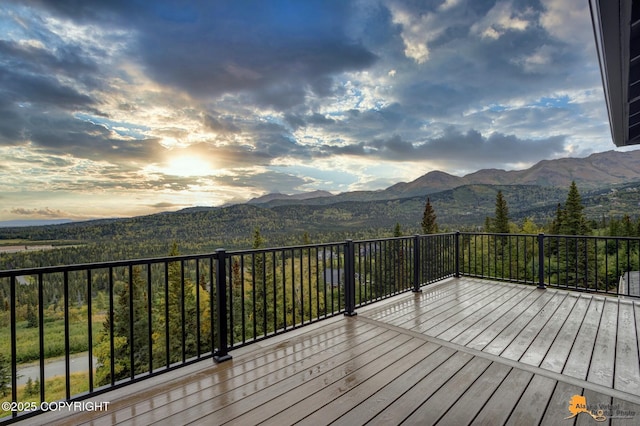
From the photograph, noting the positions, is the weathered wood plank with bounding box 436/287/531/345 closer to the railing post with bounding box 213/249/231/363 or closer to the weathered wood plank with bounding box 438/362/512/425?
the weathered wood plank with bounding box 438/362/512/425

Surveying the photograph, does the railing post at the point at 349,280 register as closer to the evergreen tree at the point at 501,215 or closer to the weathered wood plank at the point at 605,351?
the weathered wood plank at the point at 605,351

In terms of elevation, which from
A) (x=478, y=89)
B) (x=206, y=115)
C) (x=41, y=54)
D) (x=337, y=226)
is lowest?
(x=337, y=226)

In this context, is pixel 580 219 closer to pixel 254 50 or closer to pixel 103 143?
pixel 254 50

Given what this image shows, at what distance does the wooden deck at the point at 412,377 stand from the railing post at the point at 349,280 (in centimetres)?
16

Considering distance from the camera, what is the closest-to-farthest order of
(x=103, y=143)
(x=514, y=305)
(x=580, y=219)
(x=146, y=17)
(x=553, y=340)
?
(x=553, y=340)
(x=514, y=305)
(x=146, y=17)
(x=103, y=143)
(x=580, y=219)

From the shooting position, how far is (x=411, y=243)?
5.04m

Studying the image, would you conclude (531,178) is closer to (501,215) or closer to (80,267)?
(501,215)

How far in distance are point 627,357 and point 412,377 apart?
206 centimetres

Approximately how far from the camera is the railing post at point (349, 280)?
12.3 ft

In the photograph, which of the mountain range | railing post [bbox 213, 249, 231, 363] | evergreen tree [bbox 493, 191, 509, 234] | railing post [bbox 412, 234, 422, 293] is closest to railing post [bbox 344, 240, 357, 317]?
railing post [bbox 412, 234, 422, 293]

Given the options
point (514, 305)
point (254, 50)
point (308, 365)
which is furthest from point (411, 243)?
point (254, 50)

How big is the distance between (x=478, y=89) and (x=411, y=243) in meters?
9.57

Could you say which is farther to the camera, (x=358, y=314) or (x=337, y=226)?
(x=337, y=226)

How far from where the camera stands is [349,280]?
3830 millimetres
